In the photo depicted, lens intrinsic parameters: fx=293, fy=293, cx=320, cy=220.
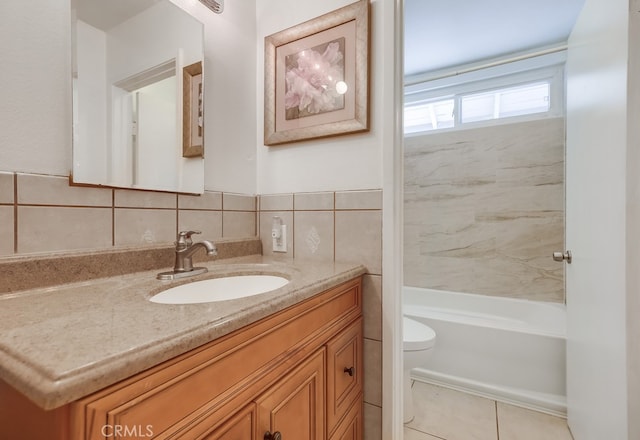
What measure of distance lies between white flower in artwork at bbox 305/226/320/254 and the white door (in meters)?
1.00

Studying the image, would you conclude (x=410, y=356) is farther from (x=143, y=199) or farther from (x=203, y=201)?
(x=143, y=199)

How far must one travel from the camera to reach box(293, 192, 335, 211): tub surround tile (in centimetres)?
121

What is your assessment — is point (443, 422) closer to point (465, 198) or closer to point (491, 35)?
point (465, 198)

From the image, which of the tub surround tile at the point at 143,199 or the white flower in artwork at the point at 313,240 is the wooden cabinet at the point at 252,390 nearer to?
the white flower in artwork at the point at 313,240

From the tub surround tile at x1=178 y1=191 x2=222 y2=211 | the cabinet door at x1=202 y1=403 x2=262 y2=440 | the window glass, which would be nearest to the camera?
the cabinet door at x1=202 y1=403 x2=262 y2=440

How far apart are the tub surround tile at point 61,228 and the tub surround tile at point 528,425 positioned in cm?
190

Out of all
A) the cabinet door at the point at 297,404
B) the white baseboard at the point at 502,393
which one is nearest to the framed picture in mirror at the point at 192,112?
the cabinet door at the point at 297,404

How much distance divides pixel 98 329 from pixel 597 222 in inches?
60.8

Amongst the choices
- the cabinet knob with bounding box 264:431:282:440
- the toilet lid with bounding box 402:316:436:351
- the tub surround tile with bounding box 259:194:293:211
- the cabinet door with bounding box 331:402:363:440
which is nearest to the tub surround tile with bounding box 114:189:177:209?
the tub surround tile with bounding box 259:194:293:211

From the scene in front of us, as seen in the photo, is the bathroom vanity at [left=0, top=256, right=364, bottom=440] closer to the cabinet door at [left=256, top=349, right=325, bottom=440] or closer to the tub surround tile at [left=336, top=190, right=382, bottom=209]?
the cabinet door at [left=256, top=349, right=325, bottom=440]

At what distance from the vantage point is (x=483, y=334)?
178 cm

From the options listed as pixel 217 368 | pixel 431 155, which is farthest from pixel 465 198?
pixel 217 368

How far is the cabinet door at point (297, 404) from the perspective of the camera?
63cm

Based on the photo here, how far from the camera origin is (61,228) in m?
0.78
